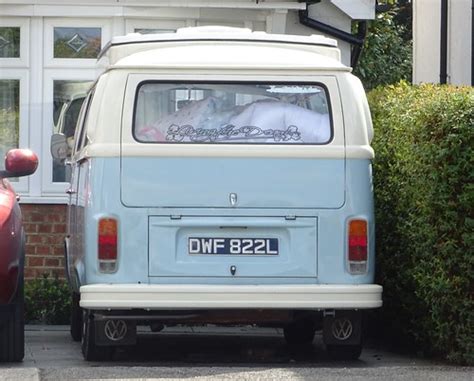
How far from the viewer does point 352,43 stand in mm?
13875

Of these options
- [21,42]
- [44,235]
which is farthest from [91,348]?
[21,42]

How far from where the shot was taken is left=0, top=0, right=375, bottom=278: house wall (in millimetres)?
12898

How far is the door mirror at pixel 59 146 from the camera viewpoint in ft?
36.2

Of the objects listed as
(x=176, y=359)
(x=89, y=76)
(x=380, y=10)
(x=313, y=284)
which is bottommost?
(x=176, y=359)

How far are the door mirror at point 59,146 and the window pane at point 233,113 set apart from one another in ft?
7.35

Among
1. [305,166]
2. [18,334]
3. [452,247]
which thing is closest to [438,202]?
[452,247]

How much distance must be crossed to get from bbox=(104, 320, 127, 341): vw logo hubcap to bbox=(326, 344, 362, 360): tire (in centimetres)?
140

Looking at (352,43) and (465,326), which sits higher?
(352,43)

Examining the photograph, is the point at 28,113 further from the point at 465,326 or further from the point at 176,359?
the point at 465,326

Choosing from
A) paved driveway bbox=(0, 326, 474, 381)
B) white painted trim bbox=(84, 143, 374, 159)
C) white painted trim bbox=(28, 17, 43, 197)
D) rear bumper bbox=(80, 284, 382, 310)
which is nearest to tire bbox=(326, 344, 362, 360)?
paved driveway bbox=(0, 326, 474, 381)

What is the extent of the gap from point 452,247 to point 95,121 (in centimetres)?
241

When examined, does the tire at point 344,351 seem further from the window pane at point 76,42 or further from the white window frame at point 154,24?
the window pane at point 76,42

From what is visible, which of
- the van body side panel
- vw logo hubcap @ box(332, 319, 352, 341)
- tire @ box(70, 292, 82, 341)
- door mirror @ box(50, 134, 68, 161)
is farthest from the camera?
tire @ box(70, 292, 82, 341)

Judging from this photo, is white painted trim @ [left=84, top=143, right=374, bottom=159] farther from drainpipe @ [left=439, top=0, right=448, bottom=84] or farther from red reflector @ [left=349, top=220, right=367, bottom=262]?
drainpipe @ [left=439, top=0, right=448, bottom=84]
